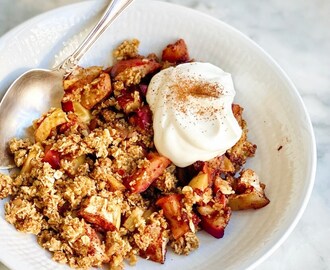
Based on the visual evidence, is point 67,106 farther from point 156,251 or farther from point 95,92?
point 156,251

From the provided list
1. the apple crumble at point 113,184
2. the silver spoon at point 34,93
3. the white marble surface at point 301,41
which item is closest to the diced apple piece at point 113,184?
the apple crumble at point 113,184

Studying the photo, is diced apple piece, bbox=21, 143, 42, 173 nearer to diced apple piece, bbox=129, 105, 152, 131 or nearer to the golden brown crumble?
diced apple piece, bbox=129, 105, 152, 131

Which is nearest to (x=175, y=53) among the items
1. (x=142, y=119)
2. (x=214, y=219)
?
(x=142, y=119)

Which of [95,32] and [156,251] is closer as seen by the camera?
Answer: [156,251]

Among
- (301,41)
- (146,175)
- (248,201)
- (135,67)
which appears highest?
(135,67)

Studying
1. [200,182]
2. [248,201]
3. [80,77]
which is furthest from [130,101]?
[248,201]

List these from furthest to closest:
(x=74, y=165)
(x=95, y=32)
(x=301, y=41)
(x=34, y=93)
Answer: (x=301, y=41) → (x=95, y=32) → (x=34, y=93) → (x=74, y=165)

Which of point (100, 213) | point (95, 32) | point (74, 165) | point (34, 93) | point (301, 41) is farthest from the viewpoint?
point (301, 41)

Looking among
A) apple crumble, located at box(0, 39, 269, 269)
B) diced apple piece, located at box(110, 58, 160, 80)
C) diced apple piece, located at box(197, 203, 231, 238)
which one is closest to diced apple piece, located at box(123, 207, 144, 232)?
apple crumble, located at box(0, 39, 269, 269)

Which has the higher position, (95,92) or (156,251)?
(95,92)
